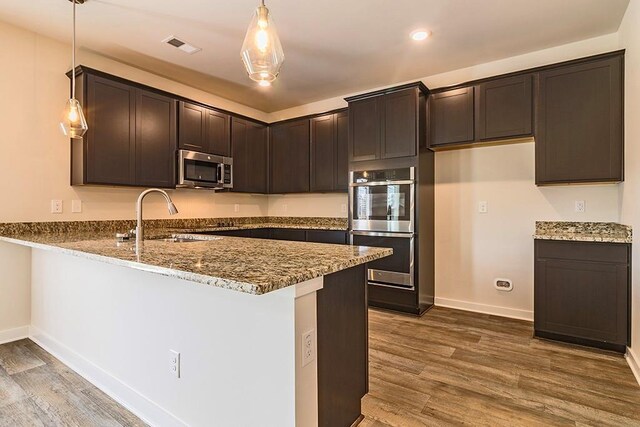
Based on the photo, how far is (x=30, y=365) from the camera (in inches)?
94.7

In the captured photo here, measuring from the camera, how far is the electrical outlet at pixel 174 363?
64.1 inches

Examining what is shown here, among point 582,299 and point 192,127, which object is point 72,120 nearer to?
point 192,127

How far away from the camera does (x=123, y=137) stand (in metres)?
3.26

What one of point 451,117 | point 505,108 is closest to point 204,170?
point 451,117

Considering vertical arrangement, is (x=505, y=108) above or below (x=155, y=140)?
above

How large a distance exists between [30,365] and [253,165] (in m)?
3.14

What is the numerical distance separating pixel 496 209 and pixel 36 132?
444 centimetres

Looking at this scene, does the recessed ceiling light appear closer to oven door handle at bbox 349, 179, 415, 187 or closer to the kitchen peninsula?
oven door handle at bbox 349, 179, 415, 187

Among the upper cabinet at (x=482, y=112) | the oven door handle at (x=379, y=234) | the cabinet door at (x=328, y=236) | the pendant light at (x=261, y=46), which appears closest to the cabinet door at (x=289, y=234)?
the cabinet door at (x=328, y=236)

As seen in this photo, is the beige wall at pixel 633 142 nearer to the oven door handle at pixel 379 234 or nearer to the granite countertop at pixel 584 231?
the granite countertop at pixel 584 231

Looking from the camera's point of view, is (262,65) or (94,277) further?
(94,277)

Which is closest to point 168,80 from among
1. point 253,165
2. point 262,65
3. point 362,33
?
point 253,165

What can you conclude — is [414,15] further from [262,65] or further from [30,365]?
[30,365]

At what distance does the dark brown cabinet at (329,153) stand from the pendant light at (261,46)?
269 centimetres
